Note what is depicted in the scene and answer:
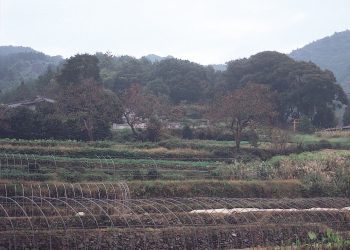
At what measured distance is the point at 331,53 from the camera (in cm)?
11375

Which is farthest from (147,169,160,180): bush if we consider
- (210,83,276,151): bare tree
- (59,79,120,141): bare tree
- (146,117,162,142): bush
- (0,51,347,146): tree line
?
(146,117,162,142): bush

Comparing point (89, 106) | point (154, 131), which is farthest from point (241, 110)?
point (89, 106)

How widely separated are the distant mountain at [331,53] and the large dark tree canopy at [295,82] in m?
39.7

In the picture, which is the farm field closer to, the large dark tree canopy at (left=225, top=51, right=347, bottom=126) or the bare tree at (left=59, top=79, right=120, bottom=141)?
the bare tree at (left=59, top=79, right=120, bottom=141)

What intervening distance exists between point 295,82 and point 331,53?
70416 mm

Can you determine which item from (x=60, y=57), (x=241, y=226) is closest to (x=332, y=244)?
(x=241, y=226)

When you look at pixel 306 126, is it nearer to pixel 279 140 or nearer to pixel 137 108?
pixel 279 140

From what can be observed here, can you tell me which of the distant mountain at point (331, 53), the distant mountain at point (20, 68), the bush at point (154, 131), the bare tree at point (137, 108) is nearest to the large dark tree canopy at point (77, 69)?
the bare tree at point (137, 108)

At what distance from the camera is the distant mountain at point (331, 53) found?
99.3 meters

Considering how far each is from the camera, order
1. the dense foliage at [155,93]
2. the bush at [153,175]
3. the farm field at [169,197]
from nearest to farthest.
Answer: the farm field at [169,197]
the bush at [153,175]
the dense foliage at [155,93]

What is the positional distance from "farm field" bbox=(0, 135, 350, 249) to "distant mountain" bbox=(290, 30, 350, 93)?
216 ft

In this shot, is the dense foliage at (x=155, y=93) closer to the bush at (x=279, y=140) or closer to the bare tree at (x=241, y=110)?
the bare tree at (x=241, y=110)

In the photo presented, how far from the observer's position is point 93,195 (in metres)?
21.5

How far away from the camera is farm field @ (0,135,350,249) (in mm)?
15492
